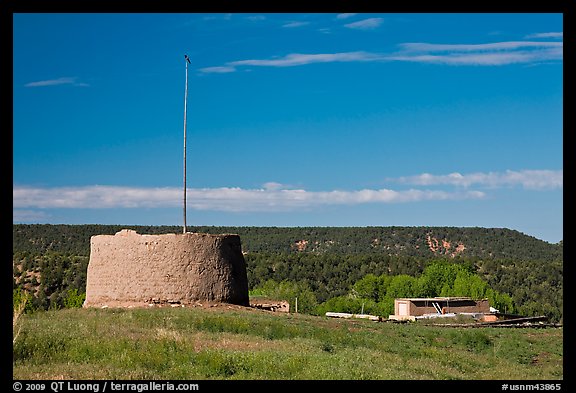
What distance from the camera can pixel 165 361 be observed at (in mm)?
16094

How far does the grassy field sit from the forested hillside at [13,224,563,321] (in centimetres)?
2564

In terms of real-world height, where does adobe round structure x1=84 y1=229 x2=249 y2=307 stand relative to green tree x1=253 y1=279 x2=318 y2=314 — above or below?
above

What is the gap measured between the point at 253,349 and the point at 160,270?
844 centimetres

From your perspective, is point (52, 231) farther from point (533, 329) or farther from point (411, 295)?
point (533, 329)

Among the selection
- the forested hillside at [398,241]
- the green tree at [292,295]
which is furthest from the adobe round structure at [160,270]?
the forested hillside at [398,241]

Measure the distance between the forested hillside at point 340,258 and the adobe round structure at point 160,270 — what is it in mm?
21080

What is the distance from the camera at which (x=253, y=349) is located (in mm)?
18625

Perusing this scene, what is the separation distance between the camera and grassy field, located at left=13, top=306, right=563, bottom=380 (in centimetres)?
1569

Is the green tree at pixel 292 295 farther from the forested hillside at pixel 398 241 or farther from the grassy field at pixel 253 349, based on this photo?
the forested hillside at pixel 398 241

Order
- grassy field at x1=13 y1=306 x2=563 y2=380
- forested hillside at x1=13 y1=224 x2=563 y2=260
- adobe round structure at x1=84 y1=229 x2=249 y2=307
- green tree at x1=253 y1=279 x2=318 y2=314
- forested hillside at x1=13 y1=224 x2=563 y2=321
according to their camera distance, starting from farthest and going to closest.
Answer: forested hillside at x1=13 y1=224 x2=563 y2=260 → forested hillside at x1=13 y1=224 x2=563 y2=321 → green tree at x1=253 y1=279 x2=318 y2=314 → adobe round structure at x1=84 y1=229 x2=249 y2=307 → grassy field at x1=13 y1=306 x2=563 y2=380

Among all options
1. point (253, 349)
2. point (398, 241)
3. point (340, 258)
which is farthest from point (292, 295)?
point (398, 241)

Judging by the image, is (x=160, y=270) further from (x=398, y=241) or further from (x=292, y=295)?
(x=398, y=241)

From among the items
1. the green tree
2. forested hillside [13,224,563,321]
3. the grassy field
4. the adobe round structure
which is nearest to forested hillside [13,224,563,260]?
Answer: forested hillside [13,224,563,321]

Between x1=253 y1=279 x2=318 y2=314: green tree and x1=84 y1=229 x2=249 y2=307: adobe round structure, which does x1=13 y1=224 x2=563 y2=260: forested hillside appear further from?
x1=84 y1=229 x2=249 y2=307: adobe round structure
